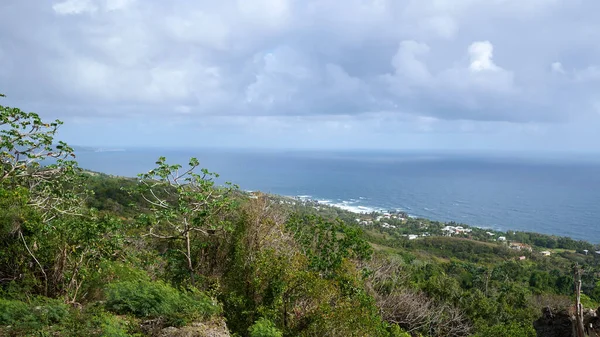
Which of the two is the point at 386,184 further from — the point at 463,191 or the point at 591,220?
Answer: the point at 591,220

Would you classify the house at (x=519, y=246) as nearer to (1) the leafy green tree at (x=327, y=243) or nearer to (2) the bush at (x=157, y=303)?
(1) the leafy green tree at (x=327, y=243)

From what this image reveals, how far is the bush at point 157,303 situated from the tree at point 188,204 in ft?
4.97

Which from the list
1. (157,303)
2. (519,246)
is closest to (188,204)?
(157,303)

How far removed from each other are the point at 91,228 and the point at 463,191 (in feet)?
417

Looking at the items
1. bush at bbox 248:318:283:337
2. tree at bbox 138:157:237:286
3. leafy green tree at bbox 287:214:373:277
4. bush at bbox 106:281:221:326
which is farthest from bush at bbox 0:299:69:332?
leafy green tree at bbox 287:214:373:277

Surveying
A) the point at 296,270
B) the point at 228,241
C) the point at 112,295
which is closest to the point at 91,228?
the point at 112,295

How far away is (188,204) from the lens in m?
8.42

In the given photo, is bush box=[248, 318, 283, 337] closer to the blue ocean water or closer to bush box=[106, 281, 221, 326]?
bush box=[106, 281, 221, 326]

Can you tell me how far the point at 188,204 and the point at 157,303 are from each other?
249cm

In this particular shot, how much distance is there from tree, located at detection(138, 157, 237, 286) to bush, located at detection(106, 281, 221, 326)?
152 cm

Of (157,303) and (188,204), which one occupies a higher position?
(188,204)

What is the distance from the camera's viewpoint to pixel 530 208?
94.1m

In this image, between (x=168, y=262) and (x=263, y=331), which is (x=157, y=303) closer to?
(x=263, y=331)

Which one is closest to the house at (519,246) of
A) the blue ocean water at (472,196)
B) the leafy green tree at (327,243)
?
the blue ocean water at (472,196)
